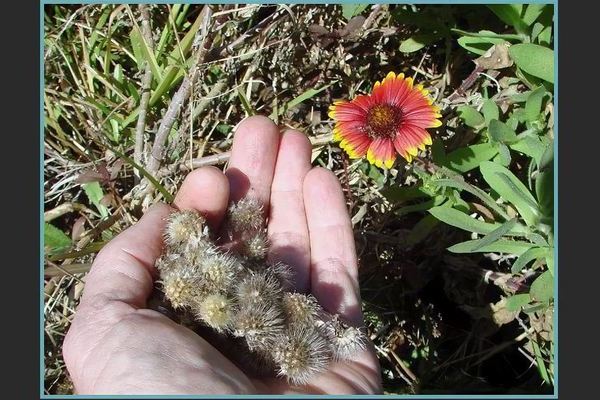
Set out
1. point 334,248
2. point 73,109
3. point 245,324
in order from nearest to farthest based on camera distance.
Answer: point 245,324
point 334,248
point 73,109

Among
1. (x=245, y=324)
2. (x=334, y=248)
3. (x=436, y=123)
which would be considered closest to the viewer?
(x=245, y=324)

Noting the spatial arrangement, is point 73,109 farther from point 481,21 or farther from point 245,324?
point 481,21

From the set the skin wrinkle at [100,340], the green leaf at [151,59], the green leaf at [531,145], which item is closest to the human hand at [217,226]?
the skin wrinkle at [100,340]

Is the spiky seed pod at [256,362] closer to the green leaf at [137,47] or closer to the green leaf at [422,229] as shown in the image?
the green leaf at [422,229]

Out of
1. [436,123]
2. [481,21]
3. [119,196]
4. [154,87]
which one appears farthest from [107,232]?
[481,21]

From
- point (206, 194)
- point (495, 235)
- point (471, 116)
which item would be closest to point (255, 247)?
point (206, 194)

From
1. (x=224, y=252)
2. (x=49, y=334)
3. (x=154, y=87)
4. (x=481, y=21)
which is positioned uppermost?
(x=481, y=21)

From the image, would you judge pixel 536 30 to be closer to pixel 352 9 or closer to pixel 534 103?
pixel 534 103
